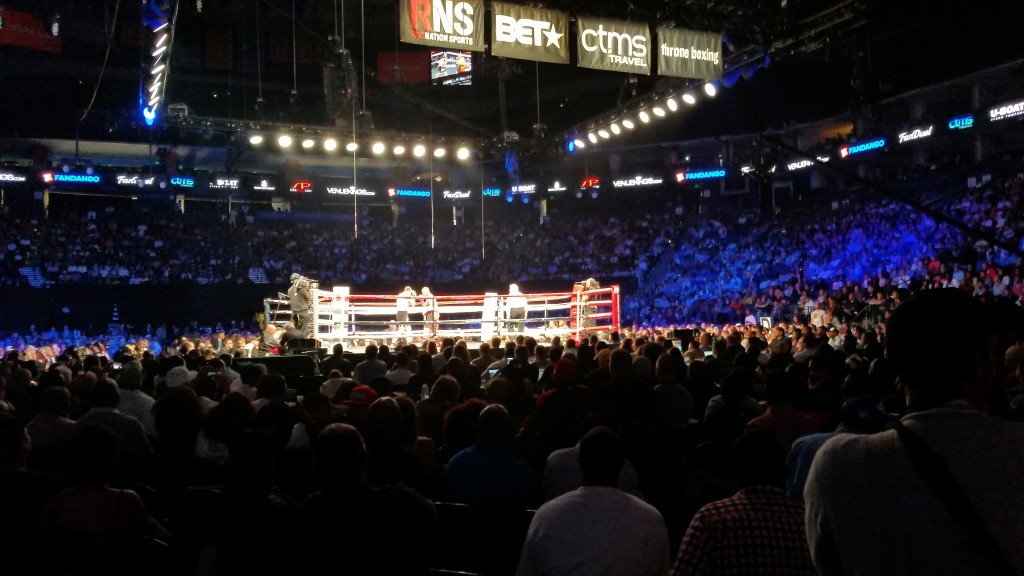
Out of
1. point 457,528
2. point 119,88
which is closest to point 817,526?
point 457,528

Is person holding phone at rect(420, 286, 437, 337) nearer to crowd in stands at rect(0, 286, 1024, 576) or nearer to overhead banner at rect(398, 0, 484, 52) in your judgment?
overhead banner at rect(398, 0, 484, 52)

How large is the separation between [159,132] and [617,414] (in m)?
25.4

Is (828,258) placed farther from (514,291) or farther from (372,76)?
(372,76)

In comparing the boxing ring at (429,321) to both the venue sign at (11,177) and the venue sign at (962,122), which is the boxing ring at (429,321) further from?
the venue sign at (11,177)

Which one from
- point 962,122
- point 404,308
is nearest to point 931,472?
point 404,308

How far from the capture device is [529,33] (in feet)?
33.8

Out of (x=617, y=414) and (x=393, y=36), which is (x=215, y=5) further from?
(x=617, y=414)

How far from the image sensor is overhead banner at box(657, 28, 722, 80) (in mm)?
11305

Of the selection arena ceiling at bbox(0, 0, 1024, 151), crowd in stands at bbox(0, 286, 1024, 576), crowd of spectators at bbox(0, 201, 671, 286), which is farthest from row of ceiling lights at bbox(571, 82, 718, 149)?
crowd in stands at bbox(0, 286, 1024, 576)

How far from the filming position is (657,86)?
51.9 feet

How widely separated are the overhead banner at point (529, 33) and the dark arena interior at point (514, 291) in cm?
4

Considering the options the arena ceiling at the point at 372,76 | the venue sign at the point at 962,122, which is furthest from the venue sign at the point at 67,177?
the venue sign at the point at 962,122

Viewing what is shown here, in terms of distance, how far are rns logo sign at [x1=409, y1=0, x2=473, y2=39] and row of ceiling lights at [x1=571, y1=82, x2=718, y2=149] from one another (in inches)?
236

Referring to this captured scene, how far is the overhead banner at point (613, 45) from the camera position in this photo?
10.8 metres
